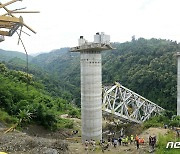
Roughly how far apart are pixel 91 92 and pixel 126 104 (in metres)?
Answer: 12.1

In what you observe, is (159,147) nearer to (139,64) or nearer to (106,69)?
(139,64)

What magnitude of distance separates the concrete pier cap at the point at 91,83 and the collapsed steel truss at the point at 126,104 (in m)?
5.35

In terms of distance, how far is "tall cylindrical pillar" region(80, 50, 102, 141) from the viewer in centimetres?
2281

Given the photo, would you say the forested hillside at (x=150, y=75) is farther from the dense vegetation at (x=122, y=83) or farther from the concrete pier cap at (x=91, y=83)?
the concrete pier cap at (x=91, y=83)

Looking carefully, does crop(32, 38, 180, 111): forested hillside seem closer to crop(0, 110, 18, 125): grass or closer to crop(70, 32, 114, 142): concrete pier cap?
crop(70, 32, 114, 142): concrete pier cap

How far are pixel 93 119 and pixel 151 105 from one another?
19264mm

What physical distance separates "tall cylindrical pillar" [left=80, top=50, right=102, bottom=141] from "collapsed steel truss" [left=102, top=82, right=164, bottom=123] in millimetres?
5326

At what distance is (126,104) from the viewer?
111 feet

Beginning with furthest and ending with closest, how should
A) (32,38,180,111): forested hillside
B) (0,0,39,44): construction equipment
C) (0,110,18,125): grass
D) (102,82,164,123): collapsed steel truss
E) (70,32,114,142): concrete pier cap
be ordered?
(32,38,180,111): forested hillside, (102,82,164,123): collapsed steel truss, (70,32,114,142): concrete pier cap, (0,110,18,125): grass, (0,0,39,44): construction equipment

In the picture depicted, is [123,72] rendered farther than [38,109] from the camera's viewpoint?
Yes

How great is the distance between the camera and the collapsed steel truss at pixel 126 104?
30.1m

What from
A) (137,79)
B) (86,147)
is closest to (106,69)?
(137,79)

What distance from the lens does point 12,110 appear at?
2503 cm

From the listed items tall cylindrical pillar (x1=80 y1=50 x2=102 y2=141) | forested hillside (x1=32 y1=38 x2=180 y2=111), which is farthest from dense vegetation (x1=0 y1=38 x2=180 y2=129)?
tall cylindrical pillar (x1=80 y1=50 x2=102 y2=141)
